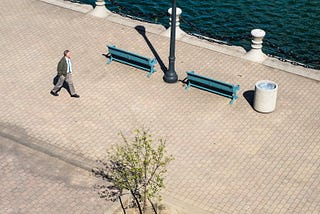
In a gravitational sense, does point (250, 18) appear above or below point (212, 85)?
below

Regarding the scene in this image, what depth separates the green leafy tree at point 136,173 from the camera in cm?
1416

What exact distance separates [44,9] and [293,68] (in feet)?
32.9

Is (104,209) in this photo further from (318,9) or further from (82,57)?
(318,9)

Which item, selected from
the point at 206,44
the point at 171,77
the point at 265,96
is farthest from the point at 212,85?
the point at 206,44

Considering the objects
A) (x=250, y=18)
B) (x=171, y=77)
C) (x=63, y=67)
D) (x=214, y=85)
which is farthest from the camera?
(x=250, y=18)

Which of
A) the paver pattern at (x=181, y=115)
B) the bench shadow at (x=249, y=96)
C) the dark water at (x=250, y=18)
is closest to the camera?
the paver pattern at (x=181, y=115)

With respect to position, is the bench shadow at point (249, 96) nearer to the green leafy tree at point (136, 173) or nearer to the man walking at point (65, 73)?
the green leafy tree at point (136, 173)

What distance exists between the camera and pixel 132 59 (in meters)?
21.0

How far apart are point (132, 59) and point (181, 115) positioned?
310cm

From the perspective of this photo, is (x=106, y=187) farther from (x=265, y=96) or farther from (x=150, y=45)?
(x=150, y=45)

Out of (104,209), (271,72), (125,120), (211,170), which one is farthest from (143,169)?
(271,72)

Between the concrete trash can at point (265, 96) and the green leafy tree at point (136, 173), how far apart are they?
10.9ft

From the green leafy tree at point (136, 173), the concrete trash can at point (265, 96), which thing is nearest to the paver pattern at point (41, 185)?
the green leafy tree at point (136, 173)

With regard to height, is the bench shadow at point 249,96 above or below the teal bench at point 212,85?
below
